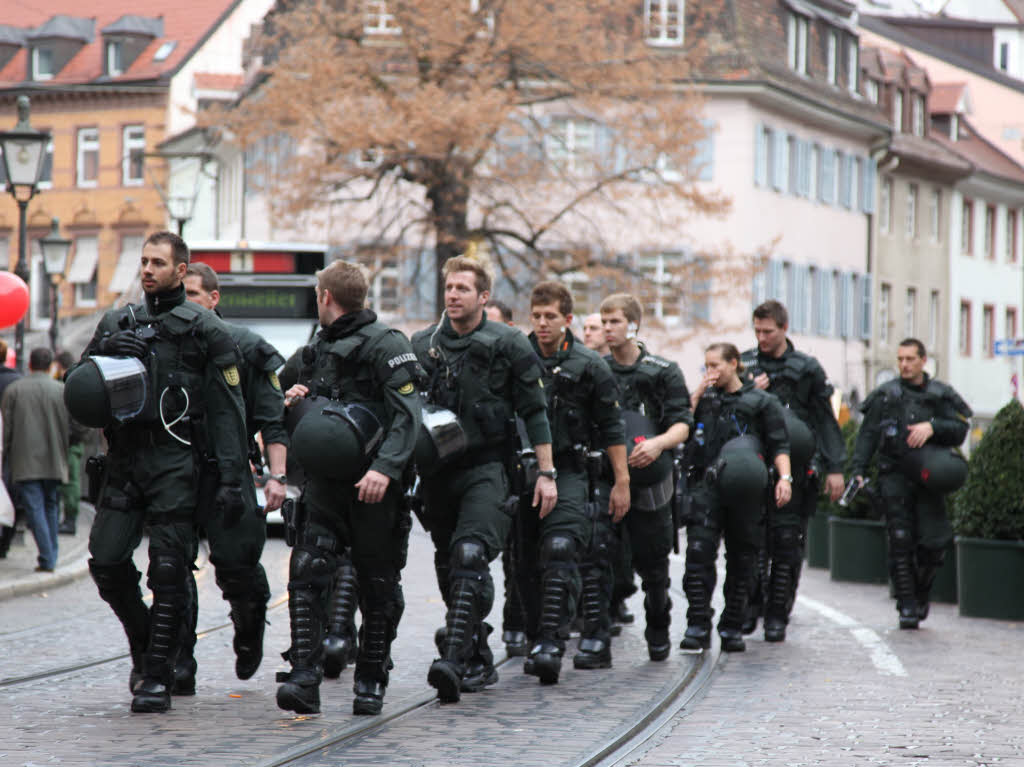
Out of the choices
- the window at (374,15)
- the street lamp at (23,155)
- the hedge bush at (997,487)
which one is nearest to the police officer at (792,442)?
the hedge bush at (997,487)

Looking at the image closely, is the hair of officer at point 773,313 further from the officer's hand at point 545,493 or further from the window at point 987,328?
the window at point 987,328

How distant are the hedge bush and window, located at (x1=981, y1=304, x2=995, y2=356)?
46543 millimetres

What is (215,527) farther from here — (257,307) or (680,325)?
A: (680,325)

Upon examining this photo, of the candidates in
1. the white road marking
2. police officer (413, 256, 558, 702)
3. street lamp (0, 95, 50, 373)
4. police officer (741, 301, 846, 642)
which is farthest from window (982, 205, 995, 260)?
police officer (413, 256, 558, 702)

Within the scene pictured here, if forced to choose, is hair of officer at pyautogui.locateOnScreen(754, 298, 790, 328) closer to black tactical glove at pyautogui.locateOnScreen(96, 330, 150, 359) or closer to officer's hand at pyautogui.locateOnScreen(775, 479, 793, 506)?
officer's hand at pyautogui.locateOnScreen(775, 479, 793, 506)

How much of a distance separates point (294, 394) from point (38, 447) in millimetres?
7636

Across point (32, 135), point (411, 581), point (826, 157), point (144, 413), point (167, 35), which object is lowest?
point (411, 581)

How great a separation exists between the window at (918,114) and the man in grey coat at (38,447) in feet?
141

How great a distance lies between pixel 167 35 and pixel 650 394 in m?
54.7

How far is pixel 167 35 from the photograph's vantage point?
63250 mm

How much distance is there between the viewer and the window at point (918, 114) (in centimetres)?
5628

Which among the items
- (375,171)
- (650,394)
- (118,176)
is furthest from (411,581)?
(118,176)

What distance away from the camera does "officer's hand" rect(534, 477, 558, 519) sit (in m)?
9.09

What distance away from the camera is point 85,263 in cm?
6269
